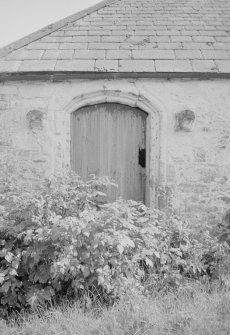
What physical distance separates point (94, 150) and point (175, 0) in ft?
13.0

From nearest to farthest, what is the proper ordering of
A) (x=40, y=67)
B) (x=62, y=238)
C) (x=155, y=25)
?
(x=62, y=238) → (x=40, y=67) → (x=155, y=25)

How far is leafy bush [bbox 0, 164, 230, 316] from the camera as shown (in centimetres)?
344

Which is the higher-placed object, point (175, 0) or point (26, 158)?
point (175, 0)

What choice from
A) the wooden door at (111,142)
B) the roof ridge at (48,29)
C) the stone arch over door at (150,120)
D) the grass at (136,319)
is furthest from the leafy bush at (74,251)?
the roof ridge at (48,29)

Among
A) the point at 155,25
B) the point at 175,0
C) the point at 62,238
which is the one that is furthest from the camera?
the point at 175,0

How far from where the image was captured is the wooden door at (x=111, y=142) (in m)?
6.15

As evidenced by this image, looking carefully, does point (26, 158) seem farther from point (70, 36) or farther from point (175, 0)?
point (175, 0)

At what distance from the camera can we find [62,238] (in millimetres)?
3486

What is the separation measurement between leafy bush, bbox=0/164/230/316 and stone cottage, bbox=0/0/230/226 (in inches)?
78.9

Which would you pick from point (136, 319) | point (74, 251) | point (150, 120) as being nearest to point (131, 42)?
point (150, 120)

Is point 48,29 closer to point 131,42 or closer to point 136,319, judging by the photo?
point 131,42

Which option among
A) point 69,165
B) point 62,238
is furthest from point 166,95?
point 62,238

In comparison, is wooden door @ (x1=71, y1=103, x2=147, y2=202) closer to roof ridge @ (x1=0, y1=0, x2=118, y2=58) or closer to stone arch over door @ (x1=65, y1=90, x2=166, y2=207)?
stone arch over door @ (x1=65, y1=90, x2=166, y2=207)

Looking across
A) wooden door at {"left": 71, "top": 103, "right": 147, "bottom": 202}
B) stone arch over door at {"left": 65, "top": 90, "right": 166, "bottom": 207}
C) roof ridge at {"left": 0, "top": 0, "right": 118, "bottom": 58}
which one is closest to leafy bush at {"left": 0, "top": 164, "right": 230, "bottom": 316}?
stone arch over door at {"left": 65, "top": 90, "right": 166, "bottom": 207}
